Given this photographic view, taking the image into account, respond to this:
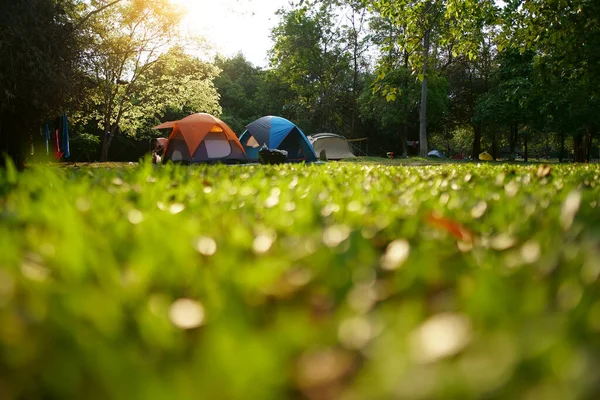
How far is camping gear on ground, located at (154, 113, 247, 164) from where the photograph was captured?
19203 millimetres

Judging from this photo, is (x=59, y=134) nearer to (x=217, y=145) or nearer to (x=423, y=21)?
(x=217, y=145)

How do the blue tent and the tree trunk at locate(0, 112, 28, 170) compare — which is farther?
the blue tent

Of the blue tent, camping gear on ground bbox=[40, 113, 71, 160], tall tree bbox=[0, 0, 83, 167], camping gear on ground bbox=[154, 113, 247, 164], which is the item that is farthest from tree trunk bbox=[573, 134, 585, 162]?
tall tree bbox=[0, 0, 83, 167]

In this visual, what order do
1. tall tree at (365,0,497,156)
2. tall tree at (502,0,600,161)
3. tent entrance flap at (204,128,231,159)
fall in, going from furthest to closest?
tent entrance flap at (204,128,231,159) → tall tree at (502,0,600,161) → tall tree at (365,0,497,156)

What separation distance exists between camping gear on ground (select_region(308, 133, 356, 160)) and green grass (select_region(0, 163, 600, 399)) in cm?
2926

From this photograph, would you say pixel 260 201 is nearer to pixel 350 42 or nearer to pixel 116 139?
pixel 116 139

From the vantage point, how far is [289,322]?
517mm

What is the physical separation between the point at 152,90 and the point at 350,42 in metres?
18.7

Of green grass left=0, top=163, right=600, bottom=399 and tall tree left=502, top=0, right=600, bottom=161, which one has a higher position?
tall tree left=502, top=0, right=600, bottom=161

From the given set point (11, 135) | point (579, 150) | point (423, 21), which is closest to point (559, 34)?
point (423, 21)

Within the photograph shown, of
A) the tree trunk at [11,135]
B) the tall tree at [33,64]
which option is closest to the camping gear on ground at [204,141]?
the tall tree at [33,64]

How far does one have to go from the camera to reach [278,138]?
68.4 ft

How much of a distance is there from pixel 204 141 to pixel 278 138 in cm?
349

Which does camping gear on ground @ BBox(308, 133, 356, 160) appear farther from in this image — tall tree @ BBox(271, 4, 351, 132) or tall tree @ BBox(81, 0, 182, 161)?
tall tree @ BBox(81, 0, 182, 161)
